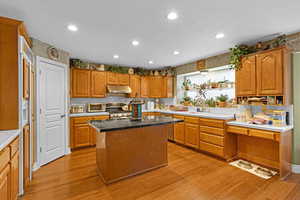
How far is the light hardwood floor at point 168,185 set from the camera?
1.99m

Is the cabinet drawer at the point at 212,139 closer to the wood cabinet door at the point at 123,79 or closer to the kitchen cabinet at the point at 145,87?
the kitchen cabinet at the point at 145,87

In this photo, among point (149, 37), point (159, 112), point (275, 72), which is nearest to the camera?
point (275, 72)

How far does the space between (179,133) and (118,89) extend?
2384 mm

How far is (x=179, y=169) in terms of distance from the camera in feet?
9.02

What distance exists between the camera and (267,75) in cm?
271

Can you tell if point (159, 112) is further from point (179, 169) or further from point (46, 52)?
point (46, 52)

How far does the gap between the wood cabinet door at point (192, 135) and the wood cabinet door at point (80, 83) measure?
10.1ft

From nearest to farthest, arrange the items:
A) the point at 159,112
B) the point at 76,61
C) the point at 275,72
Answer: the point at 275,72 < the point at 76,61 < the point at 159,112

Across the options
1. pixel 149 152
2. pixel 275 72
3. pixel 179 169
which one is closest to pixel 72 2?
pixel 149 152

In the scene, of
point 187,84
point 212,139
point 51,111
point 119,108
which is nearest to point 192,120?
point 212,139

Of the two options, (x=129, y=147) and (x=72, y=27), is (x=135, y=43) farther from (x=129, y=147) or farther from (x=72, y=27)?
(x=129, y=147)

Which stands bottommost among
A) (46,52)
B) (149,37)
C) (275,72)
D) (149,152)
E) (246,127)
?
(149,152)

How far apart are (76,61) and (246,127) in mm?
4468

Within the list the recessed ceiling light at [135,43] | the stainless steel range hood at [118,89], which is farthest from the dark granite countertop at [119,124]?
the stainless steel range hood at [118,89]
